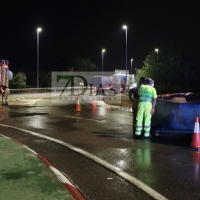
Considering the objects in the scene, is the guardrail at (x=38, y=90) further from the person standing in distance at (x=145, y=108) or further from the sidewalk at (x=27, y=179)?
the sidewalk at (x=27, y=179)

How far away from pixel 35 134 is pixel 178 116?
166 inches

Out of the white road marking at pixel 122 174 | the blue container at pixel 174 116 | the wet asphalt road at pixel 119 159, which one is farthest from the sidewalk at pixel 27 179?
the blue container at pixel 174 116

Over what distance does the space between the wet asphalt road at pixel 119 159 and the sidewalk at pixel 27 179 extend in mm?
368

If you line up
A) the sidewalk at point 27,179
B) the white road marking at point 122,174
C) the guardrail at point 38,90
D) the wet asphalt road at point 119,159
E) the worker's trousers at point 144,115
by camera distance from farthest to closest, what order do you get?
the guardrail at point 38,90
the worker's trousers at point 144,115
the wet asphalt road at point 119,159
the white road marking at point 122,174
the sidewalk at point 27,179

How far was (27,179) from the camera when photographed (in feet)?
19.5

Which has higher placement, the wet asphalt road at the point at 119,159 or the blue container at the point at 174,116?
the blue container at the point at 174,116

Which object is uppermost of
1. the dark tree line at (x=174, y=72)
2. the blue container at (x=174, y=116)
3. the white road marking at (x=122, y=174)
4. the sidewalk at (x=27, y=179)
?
the dark tree line at (x=174, y=72)

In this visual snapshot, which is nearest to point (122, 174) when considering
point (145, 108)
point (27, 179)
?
point (27, 179)

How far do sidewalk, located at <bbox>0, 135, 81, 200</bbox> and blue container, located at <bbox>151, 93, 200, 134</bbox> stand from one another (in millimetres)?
4019

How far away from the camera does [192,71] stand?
3559 centimetres

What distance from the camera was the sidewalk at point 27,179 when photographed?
512cm

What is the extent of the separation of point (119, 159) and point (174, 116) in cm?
307

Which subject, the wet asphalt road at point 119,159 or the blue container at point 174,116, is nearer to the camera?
the wet asphalt road at point 119,159

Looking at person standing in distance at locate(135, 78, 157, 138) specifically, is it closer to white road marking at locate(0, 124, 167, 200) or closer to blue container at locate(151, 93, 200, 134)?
blue container at locate(151, 93, 200, 134)
